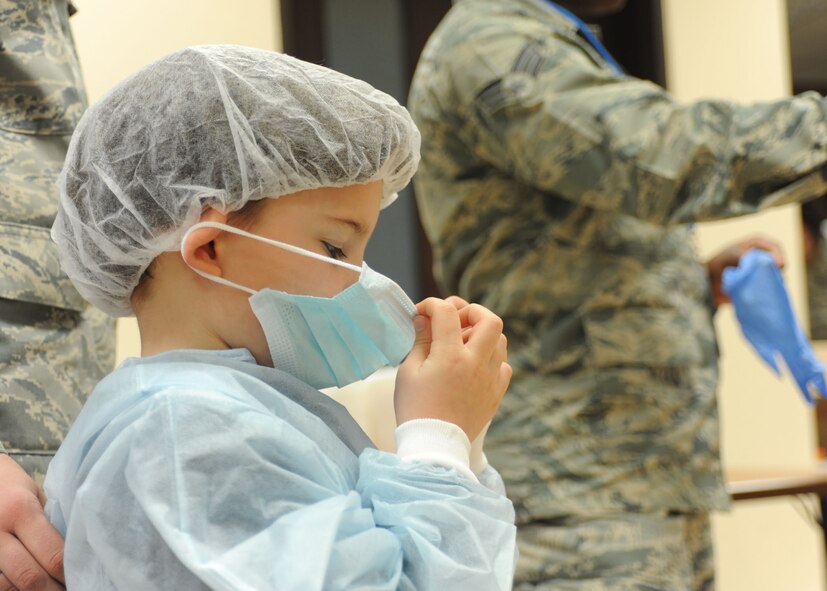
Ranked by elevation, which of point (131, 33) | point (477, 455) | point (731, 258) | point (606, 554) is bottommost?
point (606, 554)

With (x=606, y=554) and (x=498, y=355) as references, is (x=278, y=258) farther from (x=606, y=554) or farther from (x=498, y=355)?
(x=606, y=554)

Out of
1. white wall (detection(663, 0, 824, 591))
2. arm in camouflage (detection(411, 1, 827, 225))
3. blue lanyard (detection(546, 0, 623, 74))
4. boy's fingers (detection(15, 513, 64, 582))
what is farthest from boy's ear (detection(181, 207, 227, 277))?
white wall (detection(663, 0, 824, 591))

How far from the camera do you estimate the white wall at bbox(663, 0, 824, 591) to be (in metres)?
3.75

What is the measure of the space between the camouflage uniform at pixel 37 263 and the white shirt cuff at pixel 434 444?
1.39 feet

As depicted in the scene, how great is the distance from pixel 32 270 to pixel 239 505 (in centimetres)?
48

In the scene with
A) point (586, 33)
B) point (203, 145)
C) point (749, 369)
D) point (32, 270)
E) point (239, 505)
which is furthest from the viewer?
point (749, 369)

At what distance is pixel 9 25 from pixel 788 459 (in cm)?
328

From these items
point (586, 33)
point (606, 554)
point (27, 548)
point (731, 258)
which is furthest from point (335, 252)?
point (731, 258)

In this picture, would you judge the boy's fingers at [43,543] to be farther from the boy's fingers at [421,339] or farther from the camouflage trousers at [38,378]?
the boy's fingers at [421,339]

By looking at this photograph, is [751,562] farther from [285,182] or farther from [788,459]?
[285,182]

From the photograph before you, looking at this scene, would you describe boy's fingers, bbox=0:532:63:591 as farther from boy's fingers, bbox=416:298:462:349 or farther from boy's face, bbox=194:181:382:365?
boy's fingers, bbox=416:298:462:349

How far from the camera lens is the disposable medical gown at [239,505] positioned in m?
0.82

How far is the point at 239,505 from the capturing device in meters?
0.84

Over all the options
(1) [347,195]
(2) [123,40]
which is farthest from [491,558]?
(2) [123,40]
